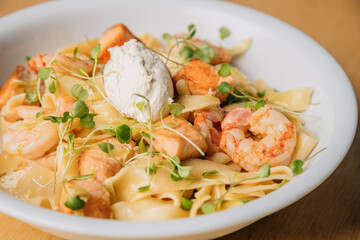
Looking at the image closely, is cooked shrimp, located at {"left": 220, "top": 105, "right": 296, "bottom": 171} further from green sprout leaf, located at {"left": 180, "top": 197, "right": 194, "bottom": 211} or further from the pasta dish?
green sprout leaf, located at {"left": 180, "top": 197, "right": 194, "bottom": 211}

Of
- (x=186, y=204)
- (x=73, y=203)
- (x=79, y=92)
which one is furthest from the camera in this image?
(x=79, y=92)

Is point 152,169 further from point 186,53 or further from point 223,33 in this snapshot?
point 223,33

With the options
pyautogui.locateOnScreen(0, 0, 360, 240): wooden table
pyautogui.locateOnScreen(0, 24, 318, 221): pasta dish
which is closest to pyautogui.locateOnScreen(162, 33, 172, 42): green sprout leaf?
pyautogui.locateOnScreen(0, 24, 318, 221): pasta dish

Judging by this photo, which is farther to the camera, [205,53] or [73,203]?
[205,53]

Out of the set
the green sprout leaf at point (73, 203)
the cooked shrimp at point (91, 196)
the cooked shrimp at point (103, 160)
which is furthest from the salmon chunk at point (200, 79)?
the green sprout leaf at point (73, 203)

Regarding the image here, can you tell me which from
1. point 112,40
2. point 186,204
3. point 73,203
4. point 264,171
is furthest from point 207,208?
point 112,40

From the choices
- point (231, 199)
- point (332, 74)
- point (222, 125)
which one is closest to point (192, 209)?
point (231, 199)

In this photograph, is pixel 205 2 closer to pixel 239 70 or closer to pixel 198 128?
pixel 239 70

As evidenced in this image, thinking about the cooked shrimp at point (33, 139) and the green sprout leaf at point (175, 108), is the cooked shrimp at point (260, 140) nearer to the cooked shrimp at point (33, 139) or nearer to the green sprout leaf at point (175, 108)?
the green sprout leaf at point (175, 108)
